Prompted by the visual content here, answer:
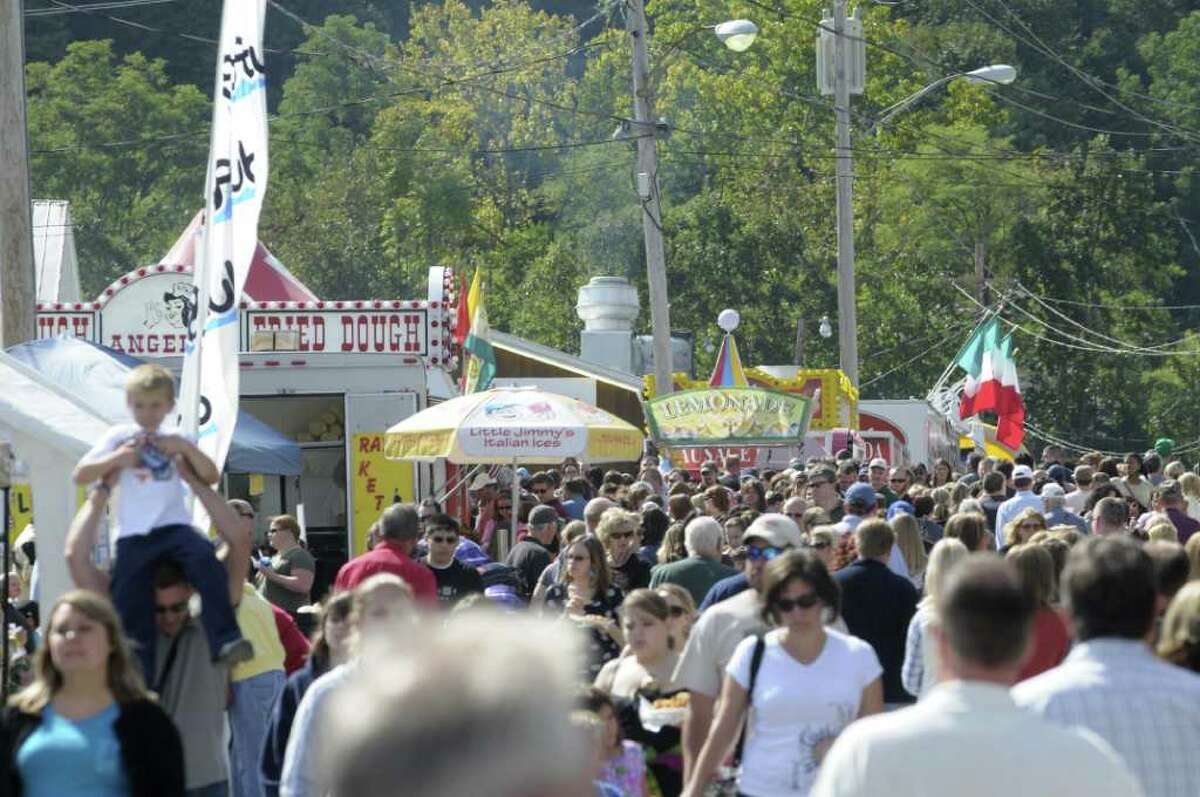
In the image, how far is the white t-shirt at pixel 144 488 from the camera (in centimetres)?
604

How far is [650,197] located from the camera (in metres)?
26.0

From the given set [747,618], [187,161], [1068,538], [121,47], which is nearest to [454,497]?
[1068,538]

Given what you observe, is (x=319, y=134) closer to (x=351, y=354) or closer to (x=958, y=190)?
(x=958, y=190)

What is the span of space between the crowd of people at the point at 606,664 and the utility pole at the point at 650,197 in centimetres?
1371

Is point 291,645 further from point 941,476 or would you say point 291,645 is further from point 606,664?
point 941,476

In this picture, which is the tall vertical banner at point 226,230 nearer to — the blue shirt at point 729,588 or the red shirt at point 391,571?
the red shirt at point 391,571

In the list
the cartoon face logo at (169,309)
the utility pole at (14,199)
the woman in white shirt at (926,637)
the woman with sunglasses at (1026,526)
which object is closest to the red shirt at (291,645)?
the woman in white shirt at (926,637)

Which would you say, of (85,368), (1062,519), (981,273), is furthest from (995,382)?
(981,273)

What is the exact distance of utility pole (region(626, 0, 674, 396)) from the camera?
25.8 m

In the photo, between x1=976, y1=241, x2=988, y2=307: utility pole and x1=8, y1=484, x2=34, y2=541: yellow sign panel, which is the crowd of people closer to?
x1=8, y1=484, x2=34, y2=541: yellow sign panel

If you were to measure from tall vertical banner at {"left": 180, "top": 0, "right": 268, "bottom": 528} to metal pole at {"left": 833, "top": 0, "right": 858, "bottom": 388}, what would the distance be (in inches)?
807

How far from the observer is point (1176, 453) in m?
52.9

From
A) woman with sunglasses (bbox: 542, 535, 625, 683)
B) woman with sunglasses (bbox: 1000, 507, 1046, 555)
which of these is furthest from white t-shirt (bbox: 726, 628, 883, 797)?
woman with sunglasses (bbox: 1000, 507, 1046, 555)

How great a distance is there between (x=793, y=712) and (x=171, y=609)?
6.27 ft
